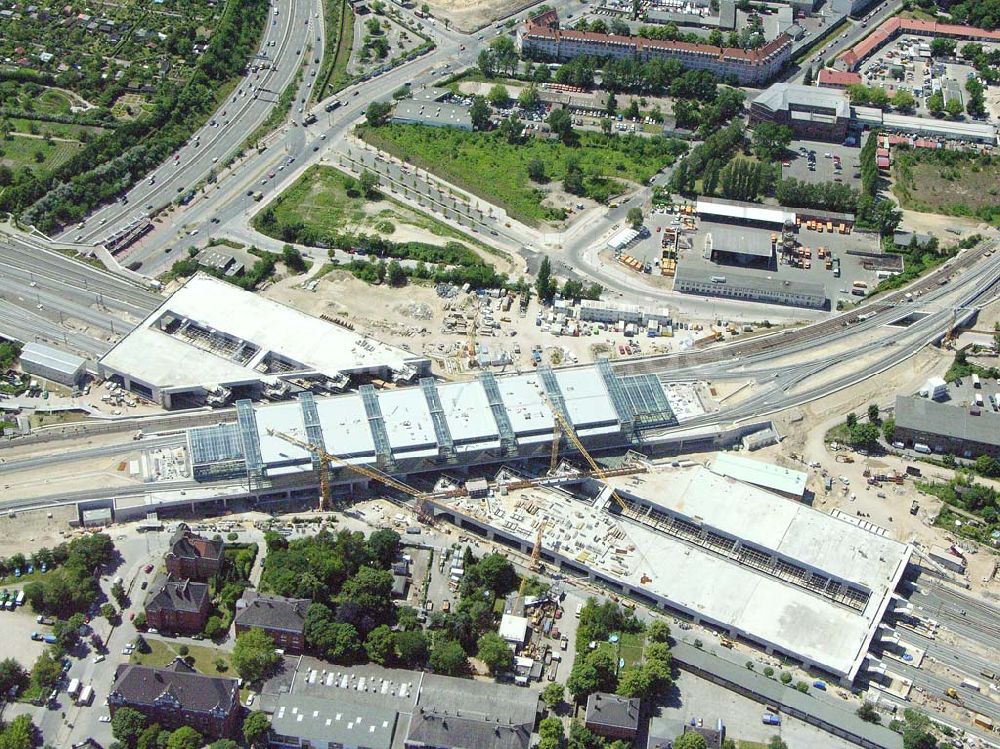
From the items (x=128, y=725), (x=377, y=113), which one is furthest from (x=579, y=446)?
(x=377, y=113)

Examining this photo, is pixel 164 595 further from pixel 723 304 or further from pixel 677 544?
pixel 723 304

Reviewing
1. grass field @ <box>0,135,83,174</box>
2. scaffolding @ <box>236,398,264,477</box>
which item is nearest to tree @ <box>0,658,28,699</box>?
scaffolding @ <box>236,398,264,477</box>

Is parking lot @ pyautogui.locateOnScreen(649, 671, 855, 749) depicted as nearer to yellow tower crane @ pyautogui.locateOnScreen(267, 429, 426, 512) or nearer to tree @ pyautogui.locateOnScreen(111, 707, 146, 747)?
yellow tower crane @ pyautogui.locateOnScreen(267, 429, 426, 512)

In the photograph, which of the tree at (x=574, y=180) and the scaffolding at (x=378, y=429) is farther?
the tree at (x=574, y=180)

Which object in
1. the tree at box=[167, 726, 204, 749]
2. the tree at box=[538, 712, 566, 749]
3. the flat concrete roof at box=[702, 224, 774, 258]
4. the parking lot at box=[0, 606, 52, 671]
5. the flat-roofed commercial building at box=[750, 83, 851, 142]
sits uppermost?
the flat-roofed commercial building at box=[750, 83, 851, 142]

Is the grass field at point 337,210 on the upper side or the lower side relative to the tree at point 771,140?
lower

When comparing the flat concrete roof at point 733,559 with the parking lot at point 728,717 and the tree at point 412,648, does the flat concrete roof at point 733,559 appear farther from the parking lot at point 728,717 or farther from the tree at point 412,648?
the tree at point 412,648

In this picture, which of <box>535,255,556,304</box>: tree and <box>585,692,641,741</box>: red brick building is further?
<box>535,255,556,304</box>: tree

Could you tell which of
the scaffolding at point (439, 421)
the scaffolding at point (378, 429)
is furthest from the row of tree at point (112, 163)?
the scaffolding at point (439, 421)
